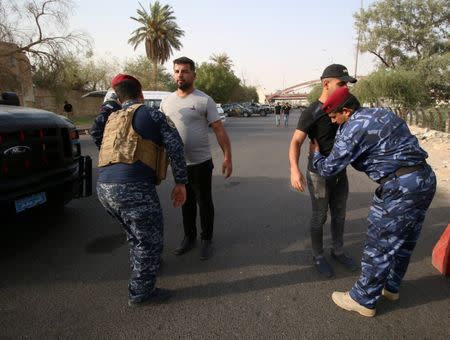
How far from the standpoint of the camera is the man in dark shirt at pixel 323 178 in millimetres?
2945

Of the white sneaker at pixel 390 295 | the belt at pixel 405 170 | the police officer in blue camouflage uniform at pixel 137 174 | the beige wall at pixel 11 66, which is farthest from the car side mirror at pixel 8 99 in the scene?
the beige wall at pixel 11 66

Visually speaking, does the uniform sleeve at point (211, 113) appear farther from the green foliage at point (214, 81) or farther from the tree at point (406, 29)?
the green foliage at point (214, 81)

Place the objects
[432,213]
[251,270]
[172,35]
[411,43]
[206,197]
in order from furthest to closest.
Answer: [172,35]
[411,43]
[432,213]
[206,197]
[251,270]

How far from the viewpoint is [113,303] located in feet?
9.32

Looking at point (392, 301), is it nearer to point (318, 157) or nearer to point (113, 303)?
point (318, 157)

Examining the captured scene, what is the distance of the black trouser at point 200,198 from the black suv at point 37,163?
1.54 m

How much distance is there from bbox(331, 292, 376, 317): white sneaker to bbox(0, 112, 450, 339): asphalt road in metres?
0.05

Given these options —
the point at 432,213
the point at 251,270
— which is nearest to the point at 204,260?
the point at 251,270

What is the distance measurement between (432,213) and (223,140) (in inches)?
134

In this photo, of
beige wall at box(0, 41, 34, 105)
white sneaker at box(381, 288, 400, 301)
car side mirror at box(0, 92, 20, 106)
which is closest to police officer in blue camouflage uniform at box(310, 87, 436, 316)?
white sneaker at box(381, 288, 400, 301)

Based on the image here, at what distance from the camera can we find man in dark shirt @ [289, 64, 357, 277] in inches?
116

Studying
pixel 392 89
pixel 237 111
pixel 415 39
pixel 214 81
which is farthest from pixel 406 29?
pixel 214 81

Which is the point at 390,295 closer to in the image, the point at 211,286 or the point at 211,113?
the point at 211,286

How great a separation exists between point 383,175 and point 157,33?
130ft
